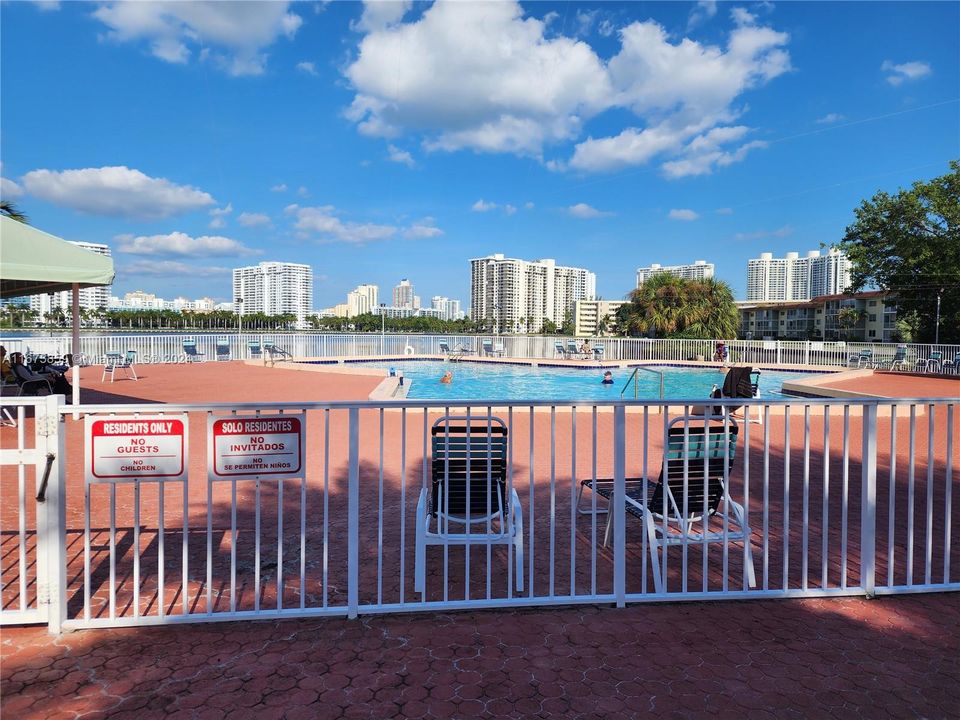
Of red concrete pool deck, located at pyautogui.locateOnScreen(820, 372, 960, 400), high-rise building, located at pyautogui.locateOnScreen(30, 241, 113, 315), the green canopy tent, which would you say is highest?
high-rise building, located at pyautogui.locateOnScreen(30, 241, 113, 315)

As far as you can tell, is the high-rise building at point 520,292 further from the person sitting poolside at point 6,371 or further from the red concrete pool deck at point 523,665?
the red concrete pool deck at point 523,665

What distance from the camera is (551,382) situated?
21.6 metres

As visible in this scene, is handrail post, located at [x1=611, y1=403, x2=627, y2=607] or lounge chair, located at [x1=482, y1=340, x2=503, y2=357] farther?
lounge chair, located at [x1=482, y1=340, x2=503, y2=357]

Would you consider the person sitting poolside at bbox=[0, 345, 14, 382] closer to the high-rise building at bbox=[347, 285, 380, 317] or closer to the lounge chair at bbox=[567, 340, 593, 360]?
the lounge chair at bbox=[567, 340, 593, 360]

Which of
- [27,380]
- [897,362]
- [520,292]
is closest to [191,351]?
[27,380]

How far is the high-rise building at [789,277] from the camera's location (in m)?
127

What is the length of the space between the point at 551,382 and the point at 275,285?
127620mm

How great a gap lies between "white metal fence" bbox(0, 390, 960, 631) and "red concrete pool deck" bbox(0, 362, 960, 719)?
0.13 metres

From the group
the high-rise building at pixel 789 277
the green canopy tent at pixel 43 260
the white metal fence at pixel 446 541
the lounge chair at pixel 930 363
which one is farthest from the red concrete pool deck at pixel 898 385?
the high-rise building at pixel 789 277

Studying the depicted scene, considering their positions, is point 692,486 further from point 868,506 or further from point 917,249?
point 917,249

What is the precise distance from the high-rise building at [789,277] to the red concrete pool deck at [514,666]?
138541mm

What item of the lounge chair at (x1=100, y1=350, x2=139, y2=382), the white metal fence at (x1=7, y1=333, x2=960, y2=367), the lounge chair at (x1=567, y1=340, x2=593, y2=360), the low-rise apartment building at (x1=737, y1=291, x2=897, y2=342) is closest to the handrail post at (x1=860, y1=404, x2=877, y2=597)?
the lounge chair at (x1=100, y1=350, x2=139, y2=382)

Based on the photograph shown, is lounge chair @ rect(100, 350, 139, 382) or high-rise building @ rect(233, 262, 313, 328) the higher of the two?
high-rise building @ rect(233, 262, 313, 328)

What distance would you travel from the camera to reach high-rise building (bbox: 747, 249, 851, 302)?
127312mm
